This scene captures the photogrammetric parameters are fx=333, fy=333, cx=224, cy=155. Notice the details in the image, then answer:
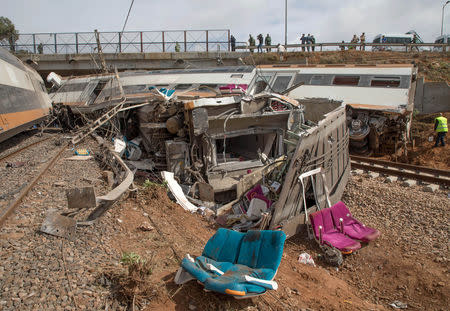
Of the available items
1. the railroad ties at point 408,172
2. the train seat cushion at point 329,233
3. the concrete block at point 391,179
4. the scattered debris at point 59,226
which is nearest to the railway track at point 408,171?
the railroad ties at point 408,172

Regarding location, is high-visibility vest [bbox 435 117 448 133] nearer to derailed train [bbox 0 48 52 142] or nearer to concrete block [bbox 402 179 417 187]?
concrete block [bbox 402 179 417 187]

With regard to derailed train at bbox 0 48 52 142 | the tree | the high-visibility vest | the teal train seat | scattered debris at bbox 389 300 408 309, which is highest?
the tree

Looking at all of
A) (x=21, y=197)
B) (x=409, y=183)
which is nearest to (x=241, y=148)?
(x=409, y=183)

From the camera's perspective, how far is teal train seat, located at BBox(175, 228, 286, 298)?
3.69 metres

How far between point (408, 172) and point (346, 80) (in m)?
6.72

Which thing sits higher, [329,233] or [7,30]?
[7,30]

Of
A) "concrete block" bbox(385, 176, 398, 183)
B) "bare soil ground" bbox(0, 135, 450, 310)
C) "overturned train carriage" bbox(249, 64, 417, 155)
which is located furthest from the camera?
"overturned train carriage" bbox(249, 64, 417, 155)

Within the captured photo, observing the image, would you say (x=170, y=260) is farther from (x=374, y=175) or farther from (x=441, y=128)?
(x=441, y=128)

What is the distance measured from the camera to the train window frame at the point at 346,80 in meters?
15.2

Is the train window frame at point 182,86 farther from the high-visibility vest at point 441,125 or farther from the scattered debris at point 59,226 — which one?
the scattered debris at point 59,226

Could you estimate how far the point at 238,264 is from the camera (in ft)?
15.0

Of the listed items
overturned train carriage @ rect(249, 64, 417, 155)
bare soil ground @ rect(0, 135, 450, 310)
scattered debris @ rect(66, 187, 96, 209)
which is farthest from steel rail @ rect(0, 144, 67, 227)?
overturned train carriage @ rect(249, 64, 417, 155)

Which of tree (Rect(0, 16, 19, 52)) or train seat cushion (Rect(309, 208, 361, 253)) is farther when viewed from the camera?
tree (Rect(0, 16, 19, 52))

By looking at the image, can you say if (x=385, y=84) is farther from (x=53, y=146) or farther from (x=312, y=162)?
(x=53, y=146)
